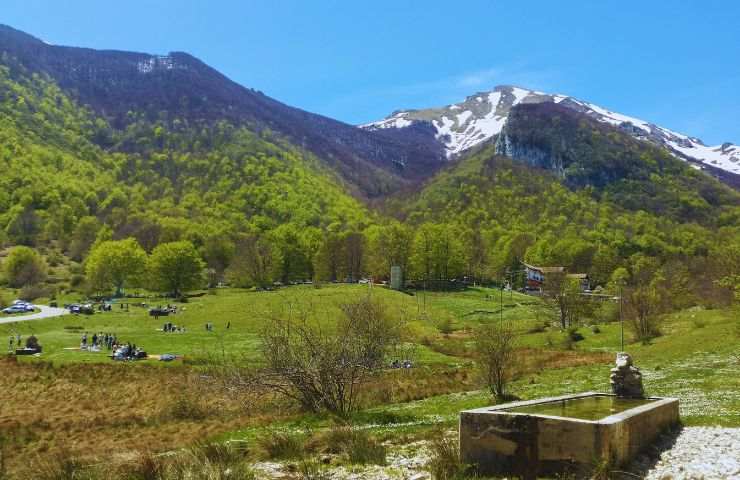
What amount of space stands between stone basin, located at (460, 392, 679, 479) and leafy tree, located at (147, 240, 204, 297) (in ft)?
352

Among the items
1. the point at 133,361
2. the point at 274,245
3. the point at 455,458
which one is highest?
the point at 274,245

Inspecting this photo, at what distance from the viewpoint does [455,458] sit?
1429cm

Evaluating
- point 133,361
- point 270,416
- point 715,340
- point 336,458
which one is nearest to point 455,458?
point 336,458

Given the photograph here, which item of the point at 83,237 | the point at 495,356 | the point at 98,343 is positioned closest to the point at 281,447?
the point at 495,356

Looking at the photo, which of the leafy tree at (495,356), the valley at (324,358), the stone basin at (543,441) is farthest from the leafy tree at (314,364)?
the stone basin at (543,441)

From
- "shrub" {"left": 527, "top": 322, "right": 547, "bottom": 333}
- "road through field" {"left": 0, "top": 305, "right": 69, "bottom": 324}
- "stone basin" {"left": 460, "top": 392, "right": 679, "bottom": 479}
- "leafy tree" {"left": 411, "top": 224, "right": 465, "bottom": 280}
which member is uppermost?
"leafy tree" {"left": 411, "top": 224, "right": 465, "bottom": 280}

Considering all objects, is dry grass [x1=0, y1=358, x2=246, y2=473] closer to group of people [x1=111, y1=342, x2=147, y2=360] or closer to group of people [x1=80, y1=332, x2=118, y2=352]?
group of people [x1=111, y1=342, x2=147, y2=360]

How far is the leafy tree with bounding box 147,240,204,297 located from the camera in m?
115

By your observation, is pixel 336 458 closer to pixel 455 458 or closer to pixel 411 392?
pixel 455 458

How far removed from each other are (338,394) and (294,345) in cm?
277

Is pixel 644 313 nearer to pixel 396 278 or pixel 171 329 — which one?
pixel 171 329

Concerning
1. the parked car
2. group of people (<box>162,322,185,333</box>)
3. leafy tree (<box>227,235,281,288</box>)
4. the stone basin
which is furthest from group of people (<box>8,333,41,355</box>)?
leafy tree (<box>227,235,281,288</box>)

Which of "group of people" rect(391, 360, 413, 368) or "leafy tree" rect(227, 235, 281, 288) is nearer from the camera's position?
"group of people" rect(391, 360, 413, 368)

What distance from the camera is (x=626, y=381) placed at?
19.6 m
